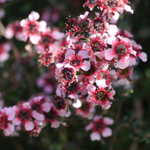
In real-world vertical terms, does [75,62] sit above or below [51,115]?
above

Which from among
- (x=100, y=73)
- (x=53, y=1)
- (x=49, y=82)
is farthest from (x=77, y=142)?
(x=53, y=1)

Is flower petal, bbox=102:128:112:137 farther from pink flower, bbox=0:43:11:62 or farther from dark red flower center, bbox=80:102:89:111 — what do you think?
pink flower, bbox=0:43:11:62

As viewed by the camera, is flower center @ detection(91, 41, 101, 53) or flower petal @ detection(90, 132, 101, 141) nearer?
flower center @ detection(91, 41, 101, 53)

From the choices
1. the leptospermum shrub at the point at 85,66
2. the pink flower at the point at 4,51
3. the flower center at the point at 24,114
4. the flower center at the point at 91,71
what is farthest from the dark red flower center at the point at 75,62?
the pink flower at the point at 4,51

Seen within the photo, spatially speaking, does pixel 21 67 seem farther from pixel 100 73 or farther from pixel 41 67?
pixel 100 73

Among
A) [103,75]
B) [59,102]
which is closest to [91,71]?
[103,75]

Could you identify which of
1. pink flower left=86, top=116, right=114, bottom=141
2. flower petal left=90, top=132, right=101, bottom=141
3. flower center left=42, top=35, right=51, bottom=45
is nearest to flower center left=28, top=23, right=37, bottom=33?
flower center left=42, top=35, right=51, bottom=45

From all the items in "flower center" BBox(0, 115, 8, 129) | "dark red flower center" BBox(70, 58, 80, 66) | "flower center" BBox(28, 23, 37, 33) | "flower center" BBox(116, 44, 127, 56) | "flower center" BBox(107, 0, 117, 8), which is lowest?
"flower center" BBox(0, 115, 8, 129)

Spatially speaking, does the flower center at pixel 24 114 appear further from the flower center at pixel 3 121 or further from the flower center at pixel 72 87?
the flower center at pixel 72 87

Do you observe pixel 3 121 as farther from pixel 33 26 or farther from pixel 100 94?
pixel 33 26
